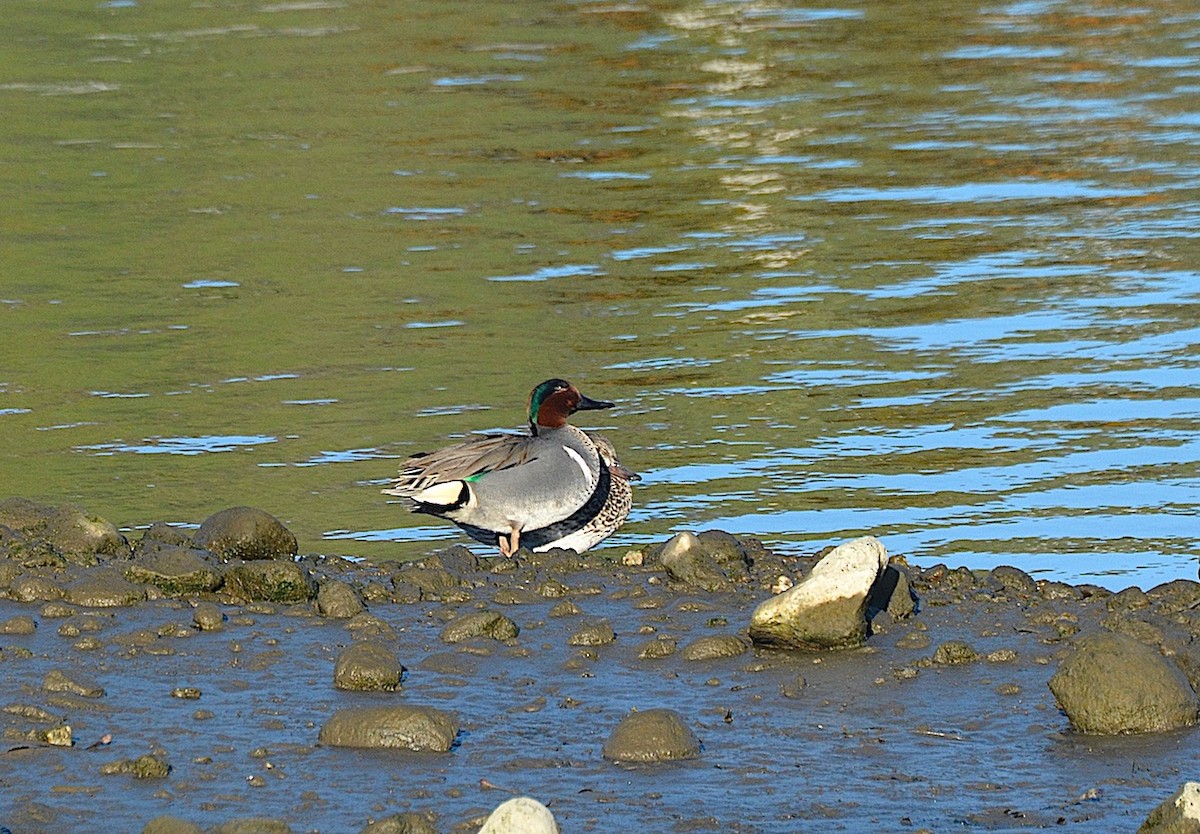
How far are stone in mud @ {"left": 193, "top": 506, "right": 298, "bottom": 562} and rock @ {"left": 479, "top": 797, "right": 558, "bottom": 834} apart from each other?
3.81m

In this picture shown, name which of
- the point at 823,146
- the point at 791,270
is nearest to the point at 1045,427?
the point at 791,270

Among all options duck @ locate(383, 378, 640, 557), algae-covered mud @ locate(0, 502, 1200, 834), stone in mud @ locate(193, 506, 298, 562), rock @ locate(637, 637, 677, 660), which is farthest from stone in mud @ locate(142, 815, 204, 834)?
duck @ locate(383, 378, 640, 557)

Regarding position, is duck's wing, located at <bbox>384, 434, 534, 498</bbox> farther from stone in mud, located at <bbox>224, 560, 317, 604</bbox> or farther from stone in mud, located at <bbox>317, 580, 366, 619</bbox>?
stone in mud, located at <bbox>317, 580, 366, 619</bbox>

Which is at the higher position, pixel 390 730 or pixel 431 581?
pixel 390 730

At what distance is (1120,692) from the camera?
5.96m

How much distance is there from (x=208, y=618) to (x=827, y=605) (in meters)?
2.25

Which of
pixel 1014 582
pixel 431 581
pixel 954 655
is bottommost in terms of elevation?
pixel 1014 582

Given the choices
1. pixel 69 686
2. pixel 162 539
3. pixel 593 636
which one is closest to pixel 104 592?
pixel 69 686

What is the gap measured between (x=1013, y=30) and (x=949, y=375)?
18691mm

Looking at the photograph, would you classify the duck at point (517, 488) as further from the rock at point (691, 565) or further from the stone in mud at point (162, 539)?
the rock at point (691, 565)

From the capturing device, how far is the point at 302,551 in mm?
9836

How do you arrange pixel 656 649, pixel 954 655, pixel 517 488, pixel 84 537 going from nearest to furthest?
1. pixel 954 655
2. pixel 656 649
3. pixel 84 537
4. pixel 517 488

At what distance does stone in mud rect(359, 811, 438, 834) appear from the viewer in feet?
16.3

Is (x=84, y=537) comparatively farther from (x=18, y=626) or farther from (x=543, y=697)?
(x=543, y=697)
